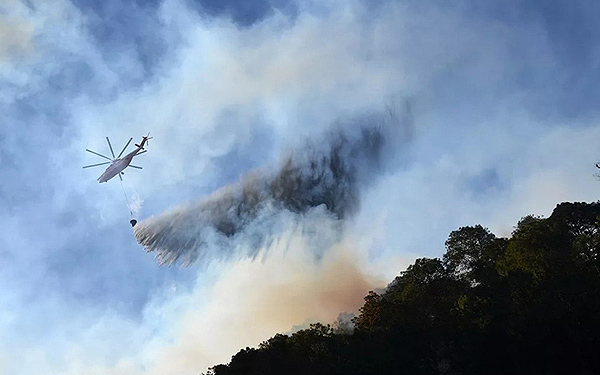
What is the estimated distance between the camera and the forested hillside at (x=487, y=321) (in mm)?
75000

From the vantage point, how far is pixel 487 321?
79125mm

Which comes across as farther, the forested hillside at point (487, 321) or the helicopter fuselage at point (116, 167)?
the helicopter fuselage at point (116, 167)

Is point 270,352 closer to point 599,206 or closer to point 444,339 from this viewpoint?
point 444,339

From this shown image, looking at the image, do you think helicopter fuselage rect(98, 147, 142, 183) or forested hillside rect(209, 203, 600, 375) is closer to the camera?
forested hillside rect(209, 203, 600, 375)

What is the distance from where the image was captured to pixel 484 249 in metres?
102

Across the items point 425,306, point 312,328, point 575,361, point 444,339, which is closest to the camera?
point 575,361

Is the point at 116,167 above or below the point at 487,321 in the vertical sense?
above

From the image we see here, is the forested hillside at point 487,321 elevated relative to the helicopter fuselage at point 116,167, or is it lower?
lower

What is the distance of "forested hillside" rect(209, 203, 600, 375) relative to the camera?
246 ft

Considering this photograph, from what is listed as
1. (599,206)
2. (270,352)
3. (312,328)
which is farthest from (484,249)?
(270,352)

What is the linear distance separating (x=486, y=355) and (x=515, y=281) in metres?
13.2

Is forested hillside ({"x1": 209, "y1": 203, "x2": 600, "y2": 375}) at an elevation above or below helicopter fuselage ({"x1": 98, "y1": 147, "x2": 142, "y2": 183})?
below

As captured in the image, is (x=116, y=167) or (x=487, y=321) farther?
(x=116, y=167)

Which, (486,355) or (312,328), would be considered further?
A: (312,328)
